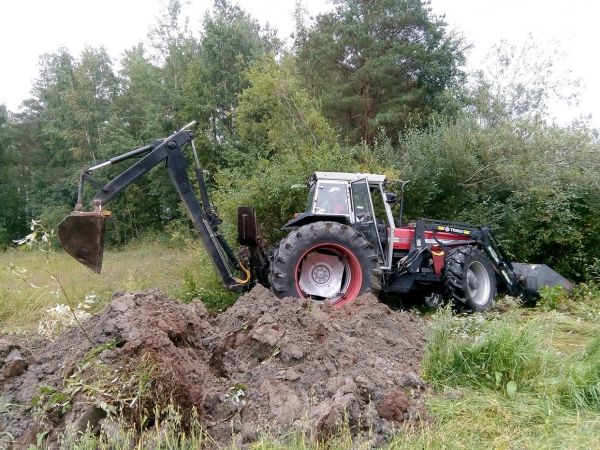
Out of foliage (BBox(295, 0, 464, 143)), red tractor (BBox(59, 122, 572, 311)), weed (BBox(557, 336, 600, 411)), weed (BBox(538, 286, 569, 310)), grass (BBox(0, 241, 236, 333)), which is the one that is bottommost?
grass (BBox(0, 241, 236, 333))

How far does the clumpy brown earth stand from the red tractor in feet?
6.69

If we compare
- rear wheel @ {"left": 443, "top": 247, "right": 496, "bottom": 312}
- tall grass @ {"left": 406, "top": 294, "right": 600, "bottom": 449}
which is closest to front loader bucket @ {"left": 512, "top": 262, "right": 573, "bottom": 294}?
rear wheel @ {"left": 443, "top": 247, "right": 496, "bottom": 312}

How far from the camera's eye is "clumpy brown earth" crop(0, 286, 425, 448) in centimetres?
297

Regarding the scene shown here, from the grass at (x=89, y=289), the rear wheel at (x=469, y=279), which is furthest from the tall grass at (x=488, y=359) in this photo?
the grass at (x=89, y=289)

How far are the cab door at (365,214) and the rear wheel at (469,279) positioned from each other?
969mm

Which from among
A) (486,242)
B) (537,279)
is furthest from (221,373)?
(537,279)

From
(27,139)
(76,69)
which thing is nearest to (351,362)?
(76,69)

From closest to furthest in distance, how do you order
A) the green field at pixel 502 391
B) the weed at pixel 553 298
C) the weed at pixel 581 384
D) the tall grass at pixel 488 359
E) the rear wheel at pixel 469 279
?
the green field at pixel 502 391 < the weed at pixel 581 384 < the tall grass at pixel 488 359 < the rear wheel at pixel 469 279 < the weed at pixel 553 298

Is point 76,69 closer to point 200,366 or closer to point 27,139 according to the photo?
point 27,139

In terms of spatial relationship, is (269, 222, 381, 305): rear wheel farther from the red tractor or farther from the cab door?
the cab door

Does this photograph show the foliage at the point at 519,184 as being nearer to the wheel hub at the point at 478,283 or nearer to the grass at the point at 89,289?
the wheel hub at the point at 478,283

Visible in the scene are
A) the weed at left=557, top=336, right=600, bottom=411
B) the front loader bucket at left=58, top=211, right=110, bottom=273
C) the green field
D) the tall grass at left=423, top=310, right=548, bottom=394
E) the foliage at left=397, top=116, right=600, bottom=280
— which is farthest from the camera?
the foliage at left=397, top=116, right=600, bottom=280

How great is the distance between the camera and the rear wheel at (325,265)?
6520 mm

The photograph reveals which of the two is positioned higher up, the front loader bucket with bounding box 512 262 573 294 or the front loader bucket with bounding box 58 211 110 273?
the front loader bucket with bounding box 58 211 110 273
